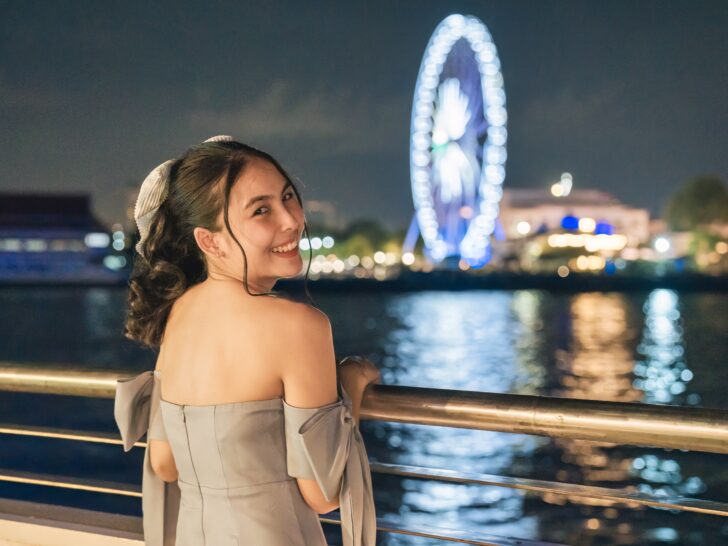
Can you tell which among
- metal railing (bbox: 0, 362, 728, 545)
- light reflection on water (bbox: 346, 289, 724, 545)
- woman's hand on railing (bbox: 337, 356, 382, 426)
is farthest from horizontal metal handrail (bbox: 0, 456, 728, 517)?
woman's hand on railing (bbox: 337, 356, 382, 426)

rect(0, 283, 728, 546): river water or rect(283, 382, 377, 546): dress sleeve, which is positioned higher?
rect(283, 382, 377, 546): dress sleeve

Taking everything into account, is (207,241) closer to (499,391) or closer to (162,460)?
(162,460)

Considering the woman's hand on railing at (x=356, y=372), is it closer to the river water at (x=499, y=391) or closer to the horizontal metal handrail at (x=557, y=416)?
the horizontal metal handrail at (x=557, y=416)

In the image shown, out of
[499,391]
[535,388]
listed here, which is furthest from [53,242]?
[499,391]

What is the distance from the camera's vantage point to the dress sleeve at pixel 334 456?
1.72 metres

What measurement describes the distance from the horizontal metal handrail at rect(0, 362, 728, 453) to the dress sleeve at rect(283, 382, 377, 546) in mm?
323

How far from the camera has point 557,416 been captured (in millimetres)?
2033

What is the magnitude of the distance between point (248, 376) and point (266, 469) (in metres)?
0.20

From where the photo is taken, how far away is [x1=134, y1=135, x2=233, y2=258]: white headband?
2.00 m

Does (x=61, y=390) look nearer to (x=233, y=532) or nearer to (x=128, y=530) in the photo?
(x=128, y=530)

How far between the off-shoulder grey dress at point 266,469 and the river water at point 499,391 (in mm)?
505

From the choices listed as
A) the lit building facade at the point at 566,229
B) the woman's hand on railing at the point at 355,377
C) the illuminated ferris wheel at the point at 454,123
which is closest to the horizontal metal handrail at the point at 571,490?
the woman's hand on railing at the point at 355,377

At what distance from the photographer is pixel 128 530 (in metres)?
2.66

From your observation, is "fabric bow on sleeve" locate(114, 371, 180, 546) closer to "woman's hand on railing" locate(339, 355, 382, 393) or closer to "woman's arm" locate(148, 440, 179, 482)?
"woman's arm" locate(148, 440, 179, 482)
